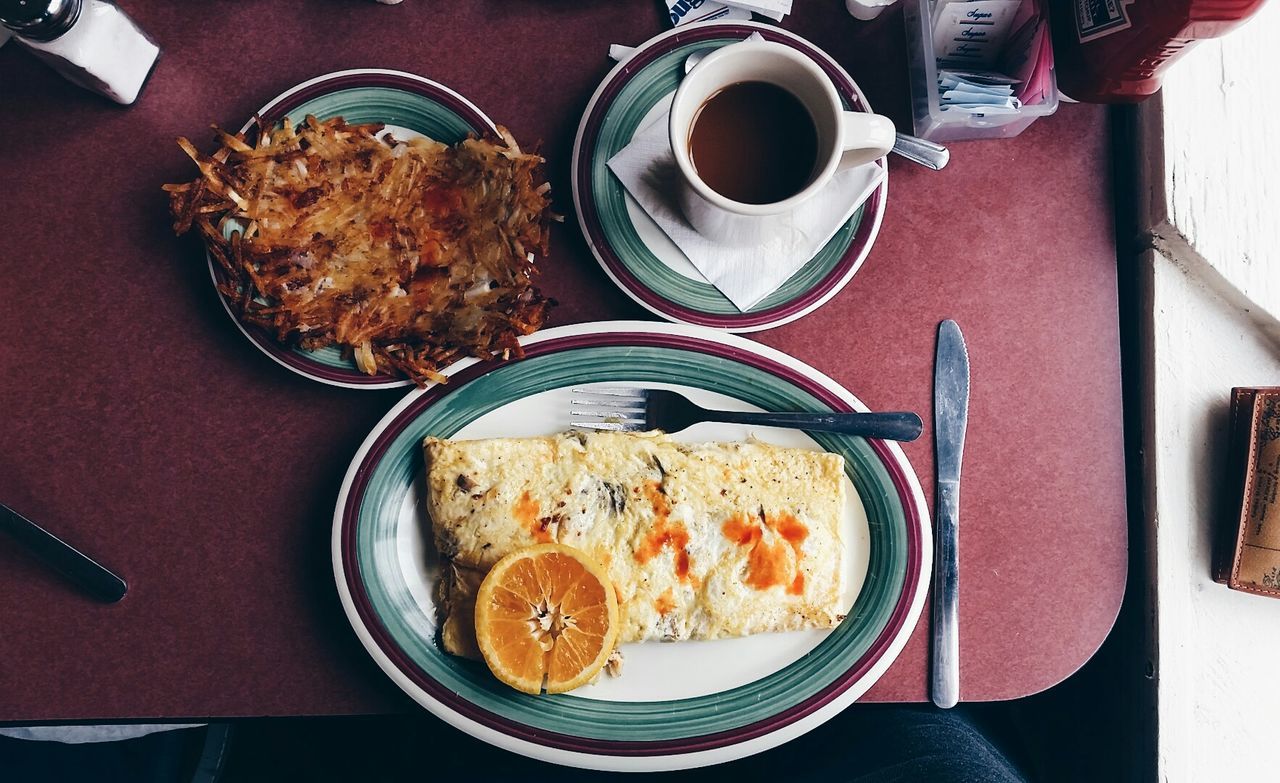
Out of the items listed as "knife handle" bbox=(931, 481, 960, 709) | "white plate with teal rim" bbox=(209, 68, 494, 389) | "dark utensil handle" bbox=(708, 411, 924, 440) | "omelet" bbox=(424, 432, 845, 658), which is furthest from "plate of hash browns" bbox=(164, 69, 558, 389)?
"knife handle" bbox=(931, 481, 960, 709)

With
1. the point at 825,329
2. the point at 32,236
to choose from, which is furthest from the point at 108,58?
the point at 825,329

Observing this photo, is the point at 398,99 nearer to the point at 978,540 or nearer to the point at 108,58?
the point at 108,58

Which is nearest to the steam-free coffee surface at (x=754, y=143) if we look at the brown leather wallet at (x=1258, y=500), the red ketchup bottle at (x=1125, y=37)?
the red ketchup bottle at (x=1125, y=37)

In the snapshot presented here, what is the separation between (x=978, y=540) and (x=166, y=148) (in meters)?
1.68

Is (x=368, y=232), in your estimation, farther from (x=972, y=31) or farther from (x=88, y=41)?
(x=972, y=31)

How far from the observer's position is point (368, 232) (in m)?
1.40

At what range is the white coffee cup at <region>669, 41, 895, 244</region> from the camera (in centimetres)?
122

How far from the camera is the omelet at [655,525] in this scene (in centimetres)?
140

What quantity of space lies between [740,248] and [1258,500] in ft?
3.42

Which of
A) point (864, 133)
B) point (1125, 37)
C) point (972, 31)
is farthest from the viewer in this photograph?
point (972, 31)

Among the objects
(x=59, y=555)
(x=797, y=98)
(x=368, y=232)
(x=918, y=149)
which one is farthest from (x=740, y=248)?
(x=59, y=555)

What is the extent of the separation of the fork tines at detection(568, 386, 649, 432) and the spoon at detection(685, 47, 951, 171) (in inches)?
22.9

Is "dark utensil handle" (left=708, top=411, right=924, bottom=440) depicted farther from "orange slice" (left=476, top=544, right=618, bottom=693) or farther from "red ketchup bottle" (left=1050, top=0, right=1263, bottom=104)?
"red ketchup bottle" (left=1050, top=0, right=1263, bottom=104)

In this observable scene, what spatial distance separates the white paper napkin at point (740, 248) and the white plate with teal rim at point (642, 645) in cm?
11
